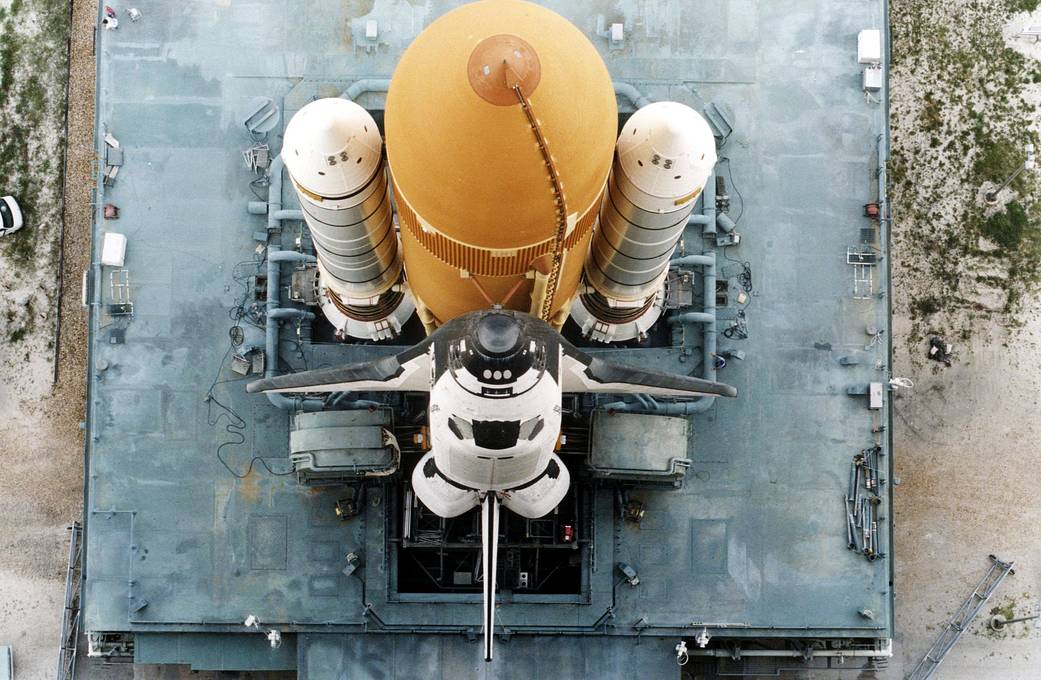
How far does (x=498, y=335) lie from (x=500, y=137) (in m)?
2.80

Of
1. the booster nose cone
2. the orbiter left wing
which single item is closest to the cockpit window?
the orbiter left wing

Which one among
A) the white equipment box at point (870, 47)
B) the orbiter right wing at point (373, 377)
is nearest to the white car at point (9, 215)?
the orbiter right wing at point (373, 377)

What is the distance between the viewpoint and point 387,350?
22.2m

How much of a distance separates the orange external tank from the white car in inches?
662

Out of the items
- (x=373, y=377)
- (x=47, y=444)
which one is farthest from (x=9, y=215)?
(x=373, y=377)

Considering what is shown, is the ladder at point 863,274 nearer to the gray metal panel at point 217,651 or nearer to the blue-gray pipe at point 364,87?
the blue-gray pipe at point 364,87

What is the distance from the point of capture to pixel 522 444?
14875 millimetres

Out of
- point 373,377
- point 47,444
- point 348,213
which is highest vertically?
point 348,213

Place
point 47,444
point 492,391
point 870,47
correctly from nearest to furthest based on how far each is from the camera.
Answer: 1. point 492,391
2. point 870,47
3. point 47,444

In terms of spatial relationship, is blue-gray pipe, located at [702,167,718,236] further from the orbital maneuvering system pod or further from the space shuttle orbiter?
the space shuttle orbiter

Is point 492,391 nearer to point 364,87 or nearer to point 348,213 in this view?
point 348,213

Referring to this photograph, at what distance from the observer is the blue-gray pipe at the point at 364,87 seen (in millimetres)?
22094

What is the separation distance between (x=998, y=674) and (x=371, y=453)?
1801 cm

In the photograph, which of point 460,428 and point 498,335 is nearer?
point 498,335
